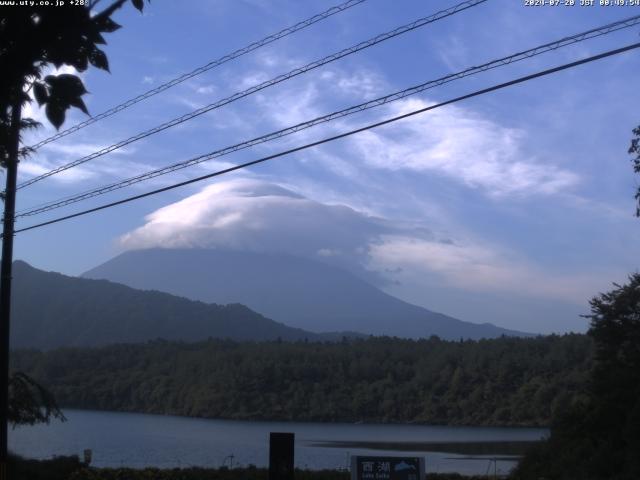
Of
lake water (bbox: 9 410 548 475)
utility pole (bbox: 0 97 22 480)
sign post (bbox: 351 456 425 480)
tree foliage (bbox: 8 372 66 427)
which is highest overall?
utility pole (bbox: 0 97 22 480)

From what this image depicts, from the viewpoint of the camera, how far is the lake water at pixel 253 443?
39.8 metres

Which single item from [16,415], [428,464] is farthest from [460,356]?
[16,415]

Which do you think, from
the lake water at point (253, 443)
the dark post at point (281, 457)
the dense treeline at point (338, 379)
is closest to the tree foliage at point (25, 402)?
the dark post at point (281, 457)

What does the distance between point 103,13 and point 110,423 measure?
7011cm

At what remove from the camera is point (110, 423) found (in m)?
71.2

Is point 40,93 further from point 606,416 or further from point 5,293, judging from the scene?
point 606,416

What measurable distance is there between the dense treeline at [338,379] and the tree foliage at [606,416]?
1371 inches

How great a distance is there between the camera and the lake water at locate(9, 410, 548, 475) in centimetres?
3984

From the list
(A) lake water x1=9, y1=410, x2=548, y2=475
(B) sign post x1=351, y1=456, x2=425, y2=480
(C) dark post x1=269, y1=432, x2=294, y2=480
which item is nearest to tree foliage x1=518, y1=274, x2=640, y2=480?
(A) lake water x1=9, y1=410, x2=548, y2=475

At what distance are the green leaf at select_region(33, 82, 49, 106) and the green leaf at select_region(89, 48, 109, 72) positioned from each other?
0.37m

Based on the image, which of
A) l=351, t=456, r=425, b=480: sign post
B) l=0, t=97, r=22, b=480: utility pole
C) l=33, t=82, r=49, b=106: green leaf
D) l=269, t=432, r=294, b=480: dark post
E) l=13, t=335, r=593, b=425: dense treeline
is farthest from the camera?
l=13, t=335, r=593, b=425: dense treeline

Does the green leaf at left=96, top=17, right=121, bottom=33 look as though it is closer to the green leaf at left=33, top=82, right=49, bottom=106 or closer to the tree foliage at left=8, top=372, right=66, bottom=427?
the green leaf at left=33, top=82, right=49, bottom=106

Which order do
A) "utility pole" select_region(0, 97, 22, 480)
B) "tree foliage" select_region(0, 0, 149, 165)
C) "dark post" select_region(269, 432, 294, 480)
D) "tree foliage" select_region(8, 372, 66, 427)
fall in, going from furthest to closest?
"tree foliage" select_region(8, 372, 66, 427) → "utility pole" select_region(0, 97, 22, 480) → "dark post" select_region(269, 432, 294, 480) → "tree foliage" select_region(0, 0, 149, 165)

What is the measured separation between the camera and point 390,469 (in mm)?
13719
